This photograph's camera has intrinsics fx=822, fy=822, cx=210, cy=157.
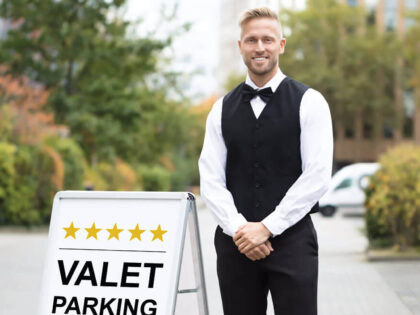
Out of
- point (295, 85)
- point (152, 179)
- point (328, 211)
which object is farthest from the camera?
point (152, 179)

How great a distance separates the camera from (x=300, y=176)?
3.71m

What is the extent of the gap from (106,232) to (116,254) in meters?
0.15

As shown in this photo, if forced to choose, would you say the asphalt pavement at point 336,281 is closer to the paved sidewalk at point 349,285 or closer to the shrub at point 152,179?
the paved sidewalk at point 349,285

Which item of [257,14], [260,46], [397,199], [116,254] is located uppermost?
[257,14]

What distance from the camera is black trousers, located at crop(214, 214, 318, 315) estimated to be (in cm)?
370

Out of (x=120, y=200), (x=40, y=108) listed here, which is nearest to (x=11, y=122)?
(x=40, y=108)

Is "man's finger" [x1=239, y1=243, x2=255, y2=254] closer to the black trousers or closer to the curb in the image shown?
the black trousers

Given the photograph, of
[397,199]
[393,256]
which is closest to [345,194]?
[397,199]

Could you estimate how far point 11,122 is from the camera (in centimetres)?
2264

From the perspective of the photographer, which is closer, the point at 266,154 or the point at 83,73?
the point at 266,154

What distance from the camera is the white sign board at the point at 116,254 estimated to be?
4.20 meters

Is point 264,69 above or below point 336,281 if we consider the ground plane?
above

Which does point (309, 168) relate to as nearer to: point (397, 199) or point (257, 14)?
point (257, 14)

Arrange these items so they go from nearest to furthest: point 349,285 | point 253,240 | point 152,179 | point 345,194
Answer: point 253,240
point 349,285
point 345,194
point 152,179
